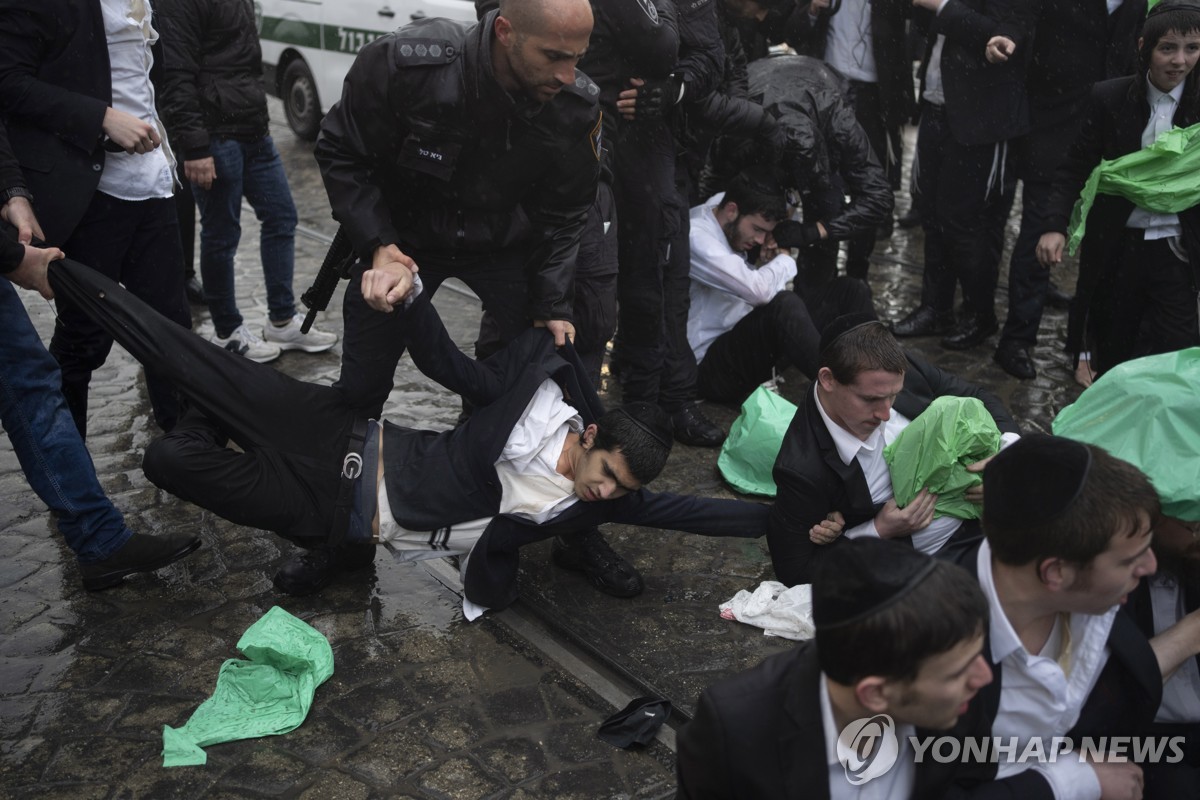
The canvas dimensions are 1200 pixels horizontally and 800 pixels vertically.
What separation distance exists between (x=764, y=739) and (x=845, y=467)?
5.93ft

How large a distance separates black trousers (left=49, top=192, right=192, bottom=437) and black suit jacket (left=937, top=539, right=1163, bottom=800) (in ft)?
10.2

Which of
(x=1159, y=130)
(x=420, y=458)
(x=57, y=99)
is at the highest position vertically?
(x=57, y=99)

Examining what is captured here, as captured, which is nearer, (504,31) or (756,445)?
(504,31)

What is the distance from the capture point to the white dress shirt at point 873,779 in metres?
2.07

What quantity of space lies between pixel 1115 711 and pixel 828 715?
893mm

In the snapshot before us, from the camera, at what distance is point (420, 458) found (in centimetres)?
385

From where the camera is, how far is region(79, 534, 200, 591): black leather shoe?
391cm

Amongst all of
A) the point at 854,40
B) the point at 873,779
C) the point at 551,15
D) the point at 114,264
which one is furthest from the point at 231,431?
the point at 854,40

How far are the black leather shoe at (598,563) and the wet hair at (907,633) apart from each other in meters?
2.15

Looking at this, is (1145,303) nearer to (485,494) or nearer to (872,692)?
(485,494)

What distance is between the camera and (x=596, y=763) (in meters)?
3.27

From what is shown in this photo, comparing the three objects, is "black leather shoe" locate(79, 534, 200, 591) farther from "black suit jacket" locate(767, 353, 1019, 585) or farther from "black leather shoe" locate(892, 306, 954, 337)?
"black leather shoe" locate(892, 306, 954, 337)

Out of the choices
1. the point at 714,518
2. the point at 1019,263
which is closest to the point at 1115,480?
the point at 714,518

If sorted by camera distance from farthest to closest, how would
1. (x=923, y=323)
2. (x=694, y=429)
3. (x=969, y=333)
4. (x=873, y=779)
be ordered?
1. (x=923, y=323)
2. (x=969, y=333)
3. (x=694, y=429)
4. (x=873, y=779)
